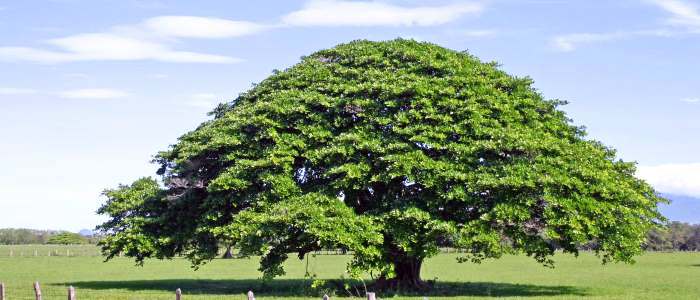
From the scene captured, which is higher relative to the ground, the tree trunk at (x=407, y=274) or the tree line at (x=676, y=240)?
the tree line at (x=676, y=240)

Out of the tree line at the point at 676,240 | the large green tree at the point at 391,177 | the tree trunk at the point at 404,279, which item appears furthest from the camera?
the tree line at the point at 676,240

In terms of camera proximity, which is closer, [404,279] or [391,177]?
[391,177]

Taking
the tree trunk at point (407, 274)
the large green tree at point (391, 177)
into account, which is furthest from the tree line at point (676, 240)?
the tree trunk at point (407, 274)

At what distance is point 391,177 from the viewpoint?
137 ft

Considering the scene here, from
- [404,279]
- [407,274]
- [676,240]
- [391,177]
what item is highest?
[676,240]

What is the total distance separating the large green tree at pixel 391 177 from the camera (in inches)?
1597

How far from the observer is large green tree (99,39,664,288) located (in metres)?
40.6

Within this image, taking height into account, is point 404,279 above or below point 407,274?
below

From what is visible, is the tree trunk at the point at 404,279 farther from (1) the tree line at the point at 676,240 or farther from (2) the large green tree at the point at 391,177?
(1) the tree line at the point at 676,240

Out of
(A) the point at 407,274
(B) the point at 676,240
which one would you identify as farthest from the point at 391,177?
(B) the point at 676,240

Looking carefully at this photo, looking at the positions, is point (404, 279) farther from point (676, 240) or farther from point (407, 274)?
point (676, 240)

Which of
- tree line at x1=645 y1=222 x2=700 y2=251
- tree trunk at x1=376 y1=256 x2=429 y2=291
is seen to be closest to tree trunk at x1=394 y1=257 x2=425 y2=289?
tree trunk at x1=376 y1=256 x2=429 y2=291

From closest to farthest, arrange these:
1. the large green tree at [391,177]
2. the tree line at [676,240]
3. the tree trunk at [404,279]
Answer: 1. the large green tree at [391,177]
2. the tree trunk at [404,279]
3. the tree line at [676,240]

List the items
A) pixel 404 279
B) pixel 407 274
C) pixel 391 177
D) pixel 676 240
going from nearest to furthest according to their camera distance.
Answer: pixel 391 177 < pixel 404 279 < pixel 407 274 < pixel 676 240
